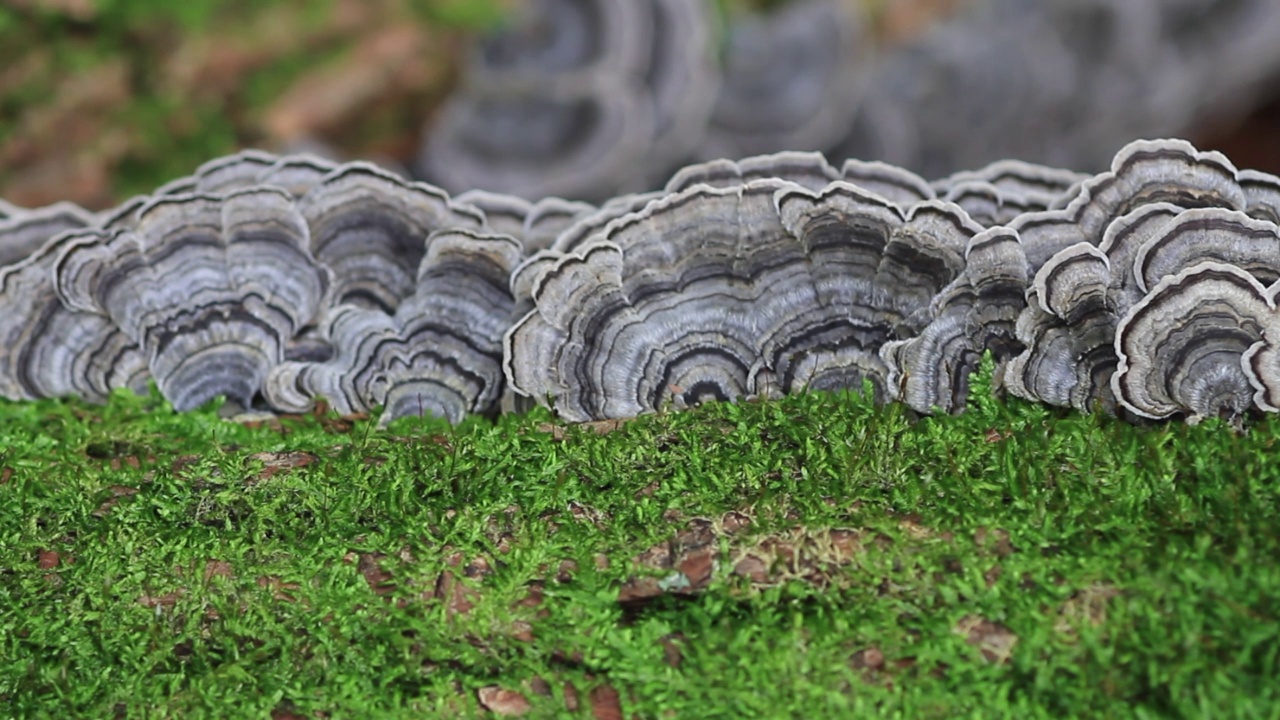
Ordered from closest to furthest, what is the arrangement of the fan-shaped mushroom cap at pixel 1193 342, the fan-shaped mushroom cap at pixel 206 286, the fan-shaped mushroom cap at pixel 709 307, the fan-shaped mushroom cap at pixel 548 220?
the fan-shaped mushroom cap at pixel 1193 342, the fan-shaped mushroom cap at pixel 709 307, the fan-shaped mushroom cap at pixel 206 286, the fan-shaped mushroom cap at pixel 548 220

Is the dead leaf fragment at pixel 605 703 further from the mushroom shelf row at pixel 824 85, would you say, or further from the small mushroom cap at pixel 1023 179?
the mushroom shelf row at pixel 824 85

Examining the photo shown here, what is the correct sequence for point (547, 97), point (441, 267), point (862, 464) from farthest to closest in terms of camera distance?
point (547, 97), point (441, 267), point (862, 464)

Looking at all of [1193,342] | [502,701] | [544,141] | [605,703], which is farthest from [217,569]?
[544,141]

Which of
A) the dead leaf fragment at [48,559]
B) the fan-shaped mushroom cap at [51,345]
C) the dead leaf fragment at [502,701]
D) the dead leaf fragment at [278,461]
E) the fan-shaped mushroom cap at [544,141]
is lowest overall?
the dead leaf fragment at [502,701]

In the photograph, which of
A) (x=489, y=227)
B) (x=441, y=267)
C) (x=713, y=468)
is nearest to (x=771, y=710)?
(x=713, y=468)

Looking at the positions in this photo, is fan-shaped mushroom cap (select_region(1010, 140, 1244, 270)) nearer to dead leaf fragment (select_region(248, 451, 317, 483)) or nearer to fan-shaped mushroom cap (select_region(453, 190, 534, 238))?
fan-shaped mushroom cap (select_region(453, 190, 534, 238))

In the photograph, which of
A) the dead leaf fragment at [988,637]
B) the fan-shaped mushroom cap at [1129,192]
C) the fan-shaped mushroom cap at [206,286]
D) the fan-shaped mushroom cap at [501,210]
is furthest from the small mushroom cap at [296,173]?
the dead leaf fragment at [988,637]

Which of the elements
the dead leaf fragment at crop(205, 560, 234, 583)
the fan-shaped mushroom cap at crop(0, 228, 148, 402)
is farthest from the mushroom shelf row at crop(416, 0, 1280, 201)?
the dead leaf fragment at crop(205, 560, 234, 583)

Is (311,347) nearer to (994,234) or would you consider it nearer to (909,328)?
(909,328)
